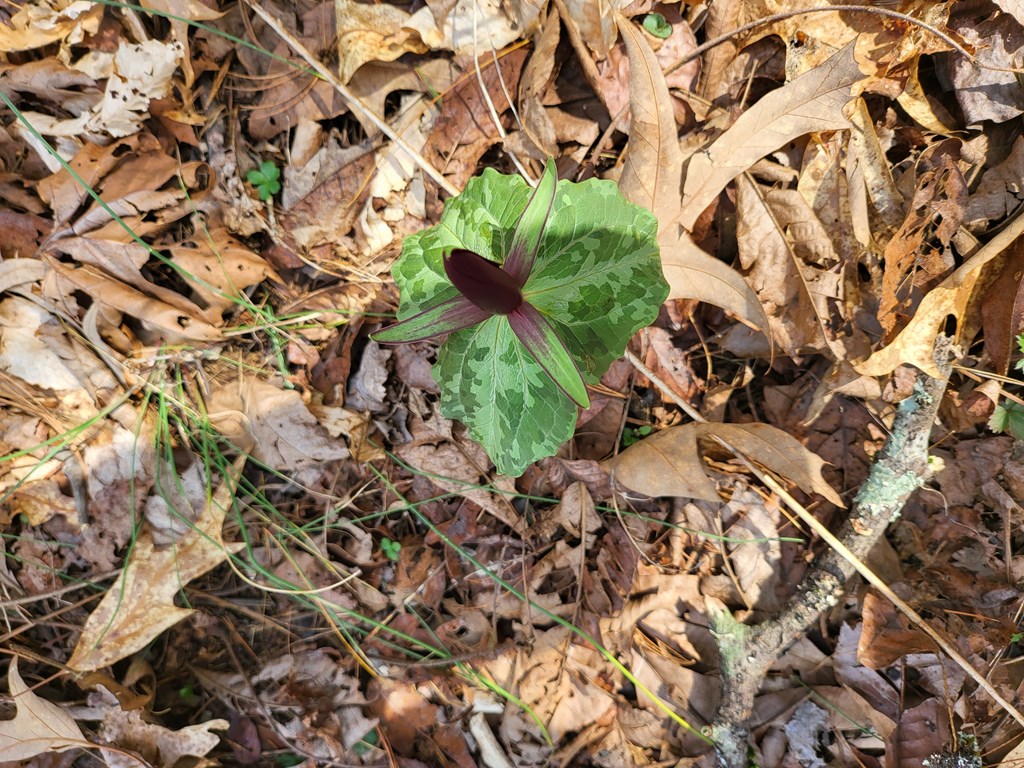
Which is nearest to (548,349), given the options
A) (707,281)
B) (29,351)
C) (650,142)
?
(707,281)

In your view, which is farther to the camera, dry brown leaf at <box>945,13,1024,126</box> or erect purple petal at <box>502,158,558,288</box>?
dry brown leaf at <box>945,13,1024,126</box>

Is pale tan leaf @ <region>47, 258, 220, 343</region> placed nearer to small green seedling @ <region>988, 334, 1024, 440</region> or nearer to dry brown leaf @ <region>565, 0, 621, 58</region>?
dry brown leaf @ <region>565, 0, 621, 58</region>

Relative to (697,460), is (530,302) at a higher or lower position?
higher

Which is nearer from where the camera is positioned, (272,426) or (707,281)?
(707,281)

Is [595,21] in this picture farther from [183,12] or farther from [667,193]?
[183,12]

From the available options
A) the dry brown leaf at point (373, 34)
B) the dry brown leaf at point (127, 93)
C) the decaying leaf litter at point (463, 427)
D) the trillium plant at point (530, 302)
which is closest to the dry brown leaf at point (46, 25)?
the decaying leaf litter at point (463, 427)

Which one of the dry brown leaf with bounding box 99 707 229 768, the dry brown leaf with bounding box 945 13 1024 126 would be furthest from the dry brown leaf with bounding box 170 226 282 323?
the dry brown leaf with bounding box 945 13 1024 126

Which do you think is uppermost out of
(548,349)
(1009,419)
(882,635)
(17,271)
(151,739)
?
(17,271)
